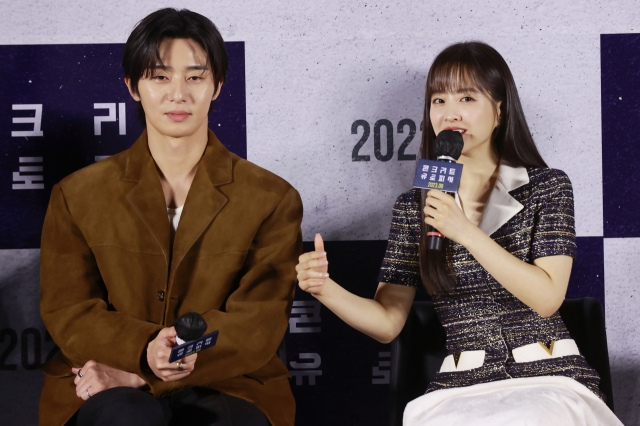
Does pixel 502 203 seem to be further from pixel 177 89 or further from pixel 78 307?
pixel 78 307

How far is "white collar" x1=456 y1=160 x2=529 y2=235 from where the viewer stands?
1.95 metres

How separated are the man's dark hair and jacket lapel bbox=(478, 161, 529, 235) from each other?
803 millimetres

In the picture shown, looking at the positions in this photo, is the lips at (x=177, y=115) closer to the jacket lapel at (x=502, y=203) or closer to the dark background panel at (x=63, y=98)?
the dark background panel at (x=63, y=98)

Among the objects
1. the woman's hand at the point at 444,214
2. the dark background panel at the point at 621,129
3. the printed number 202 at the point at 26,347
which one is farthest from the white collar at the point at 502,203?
the printed number 202 at the point at 26,347

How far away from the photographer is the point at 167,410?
1836 millimetres

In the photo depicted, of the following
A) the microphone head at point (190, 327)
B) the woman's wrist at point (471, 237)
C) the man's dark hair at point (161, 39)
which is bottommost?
the microphone head at point (190, 327)

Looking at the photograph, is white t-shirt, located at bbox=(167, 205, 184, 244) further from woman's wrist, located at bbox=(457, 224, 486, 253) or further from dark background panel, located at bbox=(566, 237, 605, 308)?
dark background panel, located at bbox=(566, 237, 605, 308)

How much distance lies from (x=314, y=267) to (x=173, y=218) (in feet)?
1.53

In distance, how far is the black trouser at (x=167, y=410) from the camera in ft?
5.52

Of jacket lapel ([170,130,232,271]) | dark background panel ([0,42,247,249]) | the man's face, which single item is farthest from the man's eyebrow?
dark background panel ([0,42,247,249])

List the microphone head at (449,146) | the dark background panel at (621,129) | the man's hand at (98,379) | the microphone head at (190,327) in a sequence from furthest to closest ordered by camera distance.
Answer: the dark background panel at (621,129) → the man's hand at (98,379) → the microphone head at (449,146) → the microphone head at (190,327)

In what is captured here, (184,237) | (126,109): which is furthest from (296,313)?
(126,109)

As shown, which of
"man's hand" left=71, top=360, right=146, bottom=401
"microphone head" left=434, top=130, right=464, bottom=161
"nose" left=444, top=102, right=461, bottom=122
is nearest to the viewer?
"microphone head" left=434, top=130, right=464, bottom=161

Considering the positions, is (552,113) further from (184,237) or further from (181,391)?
(181,391)
